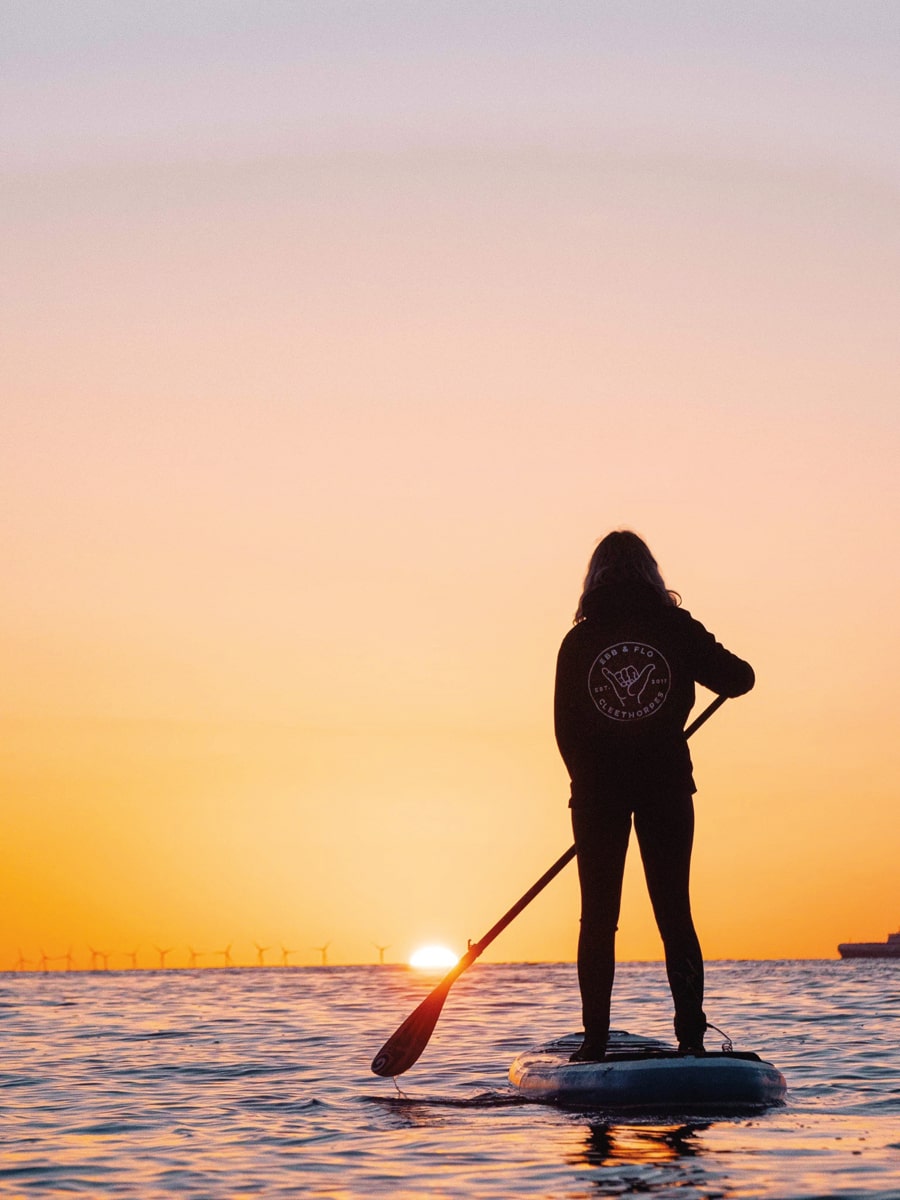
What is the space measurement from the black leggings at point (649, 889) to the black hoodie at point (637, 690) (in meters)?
0.12

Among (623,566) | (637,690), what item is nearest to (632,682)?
(637,690)

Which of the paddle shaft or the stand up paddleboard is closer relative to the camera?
the stand up paddleboard

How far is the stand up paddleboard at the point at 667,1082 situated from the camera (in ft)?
27.9

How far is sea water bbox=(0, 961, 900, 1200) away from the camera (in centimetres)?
647

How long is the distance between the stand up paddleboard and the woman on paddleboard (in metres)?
0.18

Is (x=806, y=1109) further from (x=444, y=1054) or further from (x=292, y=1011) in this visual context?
(x=292, y=1011)

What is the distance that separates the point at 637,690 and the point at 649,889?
1.15m

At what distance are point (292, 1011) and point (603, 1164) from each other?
15752 millimetres

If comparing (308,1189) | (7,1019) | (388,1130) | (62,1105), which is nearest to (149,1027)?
(7,1019)

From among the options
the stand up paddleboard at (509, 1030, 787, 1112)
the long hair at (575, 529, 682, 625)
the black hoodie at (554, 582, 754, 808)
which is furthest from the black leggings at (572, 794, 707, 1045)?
the long hair at (575, 529, 682, 625)

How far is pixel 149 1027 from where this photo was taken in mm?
17875

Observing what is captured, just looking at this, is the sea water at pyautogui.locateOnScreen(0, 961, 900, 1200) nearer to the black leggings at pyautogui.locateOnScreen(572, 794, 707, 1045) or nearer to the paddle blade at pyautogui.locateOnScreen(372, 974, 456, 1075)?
the paddle blade at pyautogui.locateOnScreen(372, 974, 456, 1075)

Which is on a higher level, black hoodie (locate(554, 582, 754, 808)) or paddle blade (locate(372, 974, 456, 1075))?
black hoodie (locate(554, 582, 754, 808))

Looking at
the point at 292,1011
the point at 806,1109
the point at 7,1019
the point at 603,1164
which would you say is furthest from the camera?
the point at 292,1011
